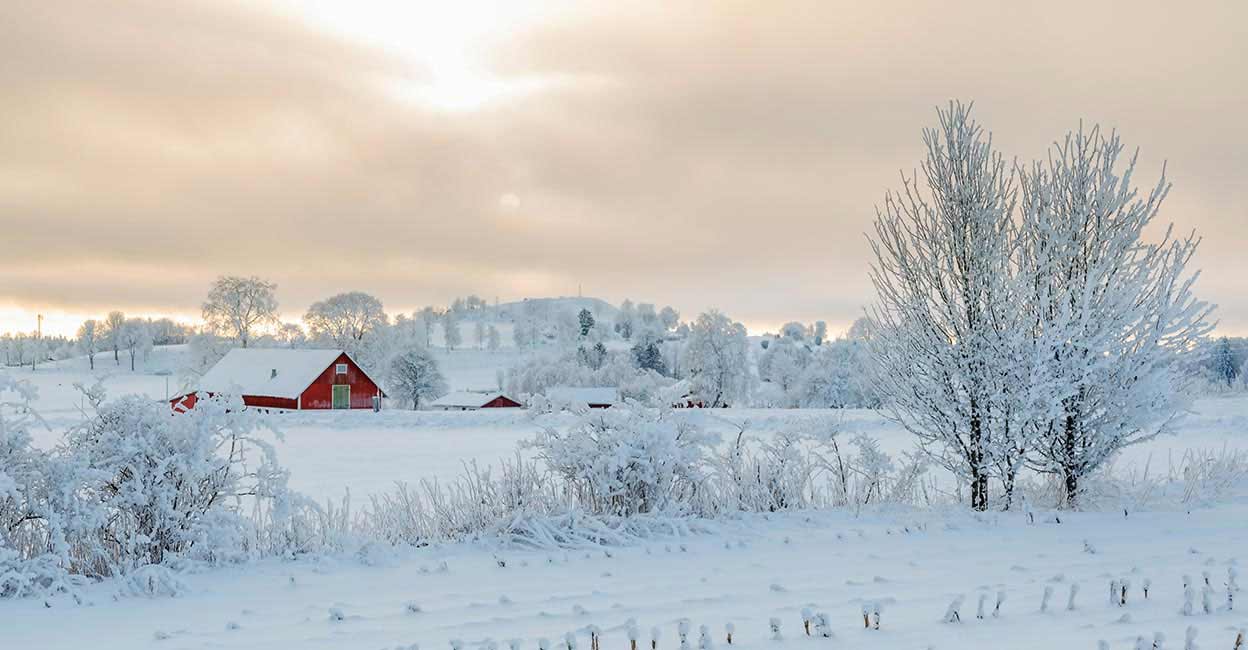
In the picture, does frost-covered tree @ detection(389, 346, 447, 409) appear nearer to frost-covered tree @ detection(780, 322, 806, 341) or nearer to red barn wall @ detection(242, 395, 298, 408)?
red barn wall @ detection(242, 395, 298, 408)

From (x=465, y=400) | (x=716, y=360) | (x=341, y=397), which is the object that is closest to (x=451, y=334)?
(x=465, y=400)

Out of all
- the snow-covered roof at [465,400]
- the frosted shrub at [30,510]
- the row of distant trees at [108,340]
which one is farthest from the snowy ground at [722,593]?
the row of distant trees at [108,340]

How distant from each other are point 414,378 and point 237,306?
12.0 meters

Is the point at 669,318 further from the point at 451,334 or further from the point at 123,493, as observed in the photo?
the point at 123,493

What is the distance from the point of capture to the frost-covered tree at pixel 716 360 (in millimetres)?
63812

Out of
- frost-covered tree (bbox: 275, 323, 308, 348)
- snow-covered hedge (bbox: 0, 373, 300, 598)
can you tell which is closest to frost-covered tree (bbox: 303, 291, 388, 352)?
frost-covered tree (bbox: 275, 323, 308, 348)

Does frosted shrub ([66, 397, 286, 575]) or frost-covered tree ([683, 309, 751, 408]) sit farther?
frost-covered tree ([683, 309, 751, 408])

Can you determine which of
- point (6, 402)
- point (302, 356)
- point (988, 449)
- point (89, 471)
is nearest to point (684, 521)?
point (988, 449)

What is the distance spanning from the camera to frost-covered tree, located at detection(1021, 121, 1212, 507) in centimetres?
962

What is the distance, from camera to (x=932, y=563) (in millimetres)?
7262

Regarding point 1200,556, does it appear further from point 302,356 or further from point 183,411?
point 302,356

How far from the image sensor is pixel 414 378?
59688 mm

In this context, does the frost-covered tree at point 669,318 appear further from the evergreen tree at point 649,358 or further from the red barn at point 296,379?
the red barn at point 296,379

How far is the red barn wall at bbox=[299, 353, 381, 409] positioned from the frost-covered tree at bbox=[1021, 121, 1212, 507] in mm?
37238
